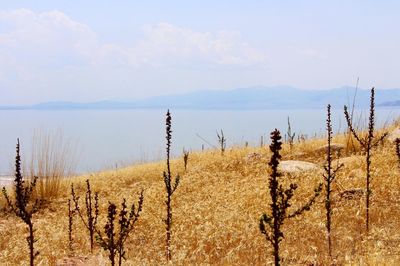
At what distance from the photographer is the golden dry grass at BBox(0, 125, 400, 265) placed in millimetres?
6332

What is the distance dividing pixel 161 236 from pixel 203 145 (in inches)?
419

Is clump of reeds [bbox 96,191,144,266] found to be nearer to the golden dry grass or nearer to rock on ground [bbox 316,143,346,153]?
the golden dry grass

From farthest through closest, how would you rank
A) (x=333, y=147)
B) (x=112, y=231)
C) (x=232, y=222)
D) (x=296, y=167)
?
(x=333, y=147) → (x=296, y=167) → (x=232, y=222) → (x=112, y=231)

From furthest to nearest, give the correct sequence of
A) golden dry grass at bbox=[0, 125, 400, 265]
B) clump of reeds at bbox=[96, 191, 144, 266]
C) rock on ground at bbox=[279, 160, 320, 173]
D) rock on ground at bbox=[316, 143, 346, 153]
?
rock on ground at bbox=[316, 143, 346, 153] → rock on ground at bbox=[279, 160, 320, 173] → golden dry grass at bbox=[0, 125, 400, 265] → clump of reeds at bbox=[96, 191, 144, 266]

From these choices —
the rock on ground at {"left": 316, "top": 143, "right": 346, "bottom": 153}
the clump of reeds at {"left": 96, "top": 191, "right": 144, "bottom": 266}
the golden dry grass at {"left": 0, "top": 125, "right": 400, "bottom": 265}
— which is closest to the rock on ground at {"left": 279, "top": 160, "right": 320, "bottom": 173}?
the golden dry grass at {"left": 0, "top": 125, "right": 400, "bottom": 265}

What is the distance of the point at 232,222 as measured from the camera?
811 centimetres

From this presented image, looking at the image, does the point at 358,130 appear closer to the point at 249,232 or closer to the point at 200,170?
the point at 200,170

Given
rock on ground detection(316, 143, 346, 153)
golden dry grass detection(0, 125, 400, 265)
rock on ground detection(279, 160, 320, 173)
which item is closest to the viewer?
golden dry grass detection(0, 125, 400, 265)

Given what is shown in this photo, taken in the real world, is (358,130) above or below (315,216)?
above

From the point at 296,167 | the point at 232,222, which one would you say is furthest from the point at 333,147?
the point at 232,222

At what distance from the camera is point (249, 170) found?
13273mm

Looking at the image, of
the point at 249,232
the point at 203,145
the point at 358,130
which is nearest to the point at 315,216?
the point at 249,232

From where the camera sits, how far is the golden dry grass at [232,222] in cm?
633

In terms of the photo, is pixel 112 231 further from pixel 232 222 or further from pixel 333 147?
pixel 333 147
